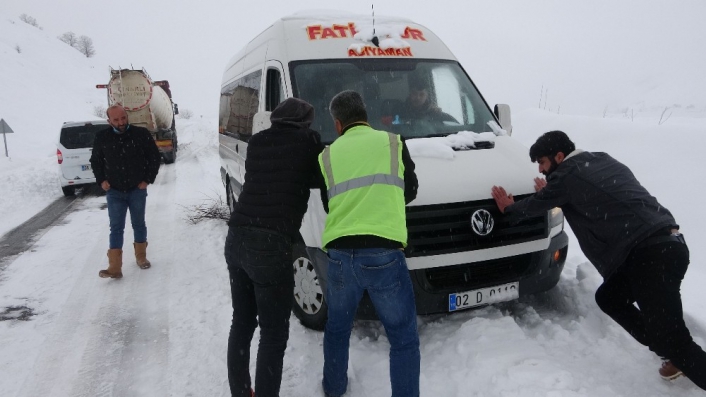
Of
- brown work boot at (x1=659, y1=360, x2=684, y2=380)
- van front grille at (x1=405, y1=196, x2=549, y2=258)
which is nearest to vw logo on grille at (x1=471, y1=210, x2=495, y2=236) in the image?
van front grille at (x1=405, y1=196, x2=549, y2=258)

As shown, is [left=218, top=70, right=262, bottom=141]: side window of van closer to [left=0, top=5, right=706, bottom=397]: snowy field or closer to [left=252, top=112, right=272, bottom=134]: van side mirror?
[left=252, top=112, right=272, bottom=134]: van side mirror

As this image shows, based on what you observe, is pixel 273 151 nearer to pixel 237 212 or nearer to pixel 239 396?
pixel 237 212

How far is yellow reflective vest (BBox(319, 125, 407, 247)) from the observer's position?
105 inches

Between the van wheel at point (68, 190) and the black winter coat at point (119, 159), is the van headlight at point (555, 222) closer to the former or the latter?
the black winter coat at point (119, 159)

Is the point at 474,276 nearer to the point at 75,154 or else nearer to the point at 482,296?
the point at 482,296

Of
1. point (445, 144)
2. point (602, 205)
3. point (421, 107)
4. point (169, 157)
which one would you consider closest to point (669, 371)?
point (602, 205)

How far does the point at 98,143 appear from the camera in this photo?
17.7 ft

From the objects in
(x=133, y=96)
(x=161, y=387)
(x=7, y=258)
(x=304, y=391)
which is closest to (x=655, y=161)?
(x=304, y=391)

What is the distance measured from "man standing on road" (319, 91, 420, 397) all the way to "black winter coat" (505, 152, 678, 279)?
998 mm

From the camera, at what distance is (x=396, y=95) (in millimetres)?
4496

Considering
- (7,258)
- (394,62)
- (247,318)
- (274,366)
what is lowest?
(7,258)

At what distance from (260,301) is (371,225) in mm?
772

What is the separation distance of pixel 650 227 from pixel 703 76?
37830 millimetres

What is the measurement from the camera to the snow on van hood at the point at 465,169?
345 centimetres
